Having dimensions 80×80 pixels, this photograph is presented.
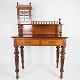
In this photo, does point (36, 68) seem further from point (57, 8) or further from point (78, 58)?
point (57, 8)

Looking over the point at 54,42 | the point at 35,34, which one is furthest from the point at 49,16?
the point at 54,42

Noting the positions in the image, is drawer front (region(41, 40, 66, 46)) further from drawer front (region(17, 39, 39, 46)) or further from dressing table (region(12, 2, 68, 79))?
drawer front (region(17, 39, 39, 46))

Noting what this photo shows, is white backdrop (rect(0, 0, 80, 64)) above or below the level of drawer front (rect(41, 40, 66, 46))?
above

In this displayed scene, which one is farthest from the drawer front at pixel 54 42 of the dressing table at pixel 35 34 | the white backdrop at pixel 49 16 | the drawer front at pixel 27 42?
the white backdrop at pixel 49 16

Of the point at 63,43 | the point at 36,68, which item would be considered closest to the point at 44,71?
the point at 36,68

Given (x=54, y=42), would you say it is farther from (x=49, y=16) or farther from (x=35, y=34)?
(x=49, y=16)

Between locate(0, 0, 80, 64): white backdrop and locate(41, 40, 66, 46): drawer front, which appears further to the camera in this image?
locate(0, 0, 80, 64): white backdrop

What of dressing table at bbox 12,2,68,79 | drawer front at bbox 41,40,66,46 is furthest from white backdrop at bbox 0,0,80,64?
drawer front at bbox 41,40,66,46

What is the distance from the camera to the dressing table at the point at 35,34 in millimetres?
2178

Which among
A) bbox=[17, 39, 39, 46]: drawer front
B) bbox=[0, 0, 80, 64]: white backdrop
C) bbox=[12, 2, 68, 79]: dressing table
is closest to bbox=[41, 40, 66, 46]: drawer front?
bbox=[12, 2, 68, 79]: dressing table

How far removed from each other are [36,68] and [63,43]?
93cm

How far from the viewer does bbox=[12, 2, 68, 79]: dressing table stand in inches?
85.7

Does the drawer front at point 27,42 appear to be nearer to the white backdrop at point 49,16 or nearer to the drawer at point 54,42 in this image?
the drawer at point 54,42

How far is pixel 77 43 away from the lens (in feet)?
10.1
